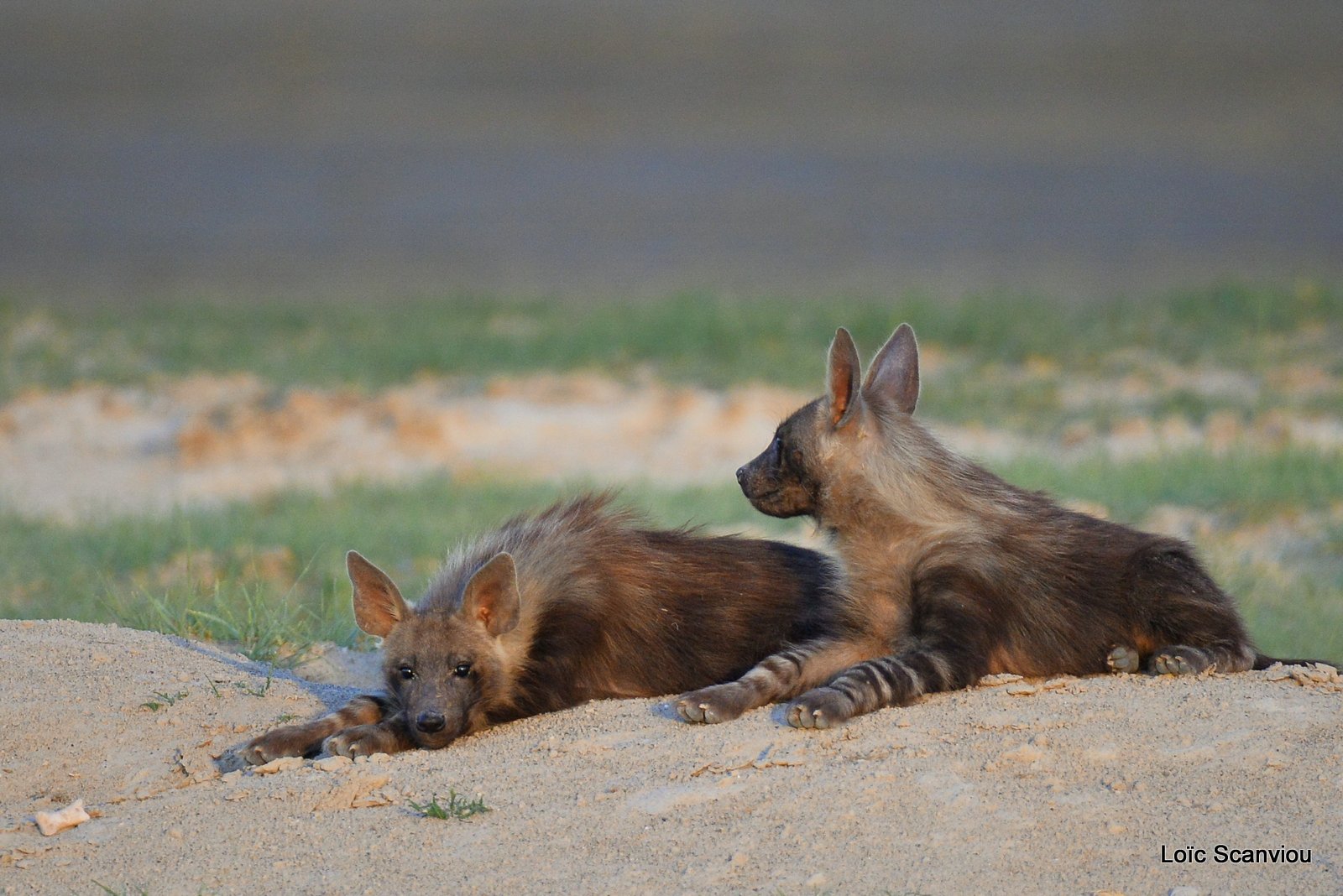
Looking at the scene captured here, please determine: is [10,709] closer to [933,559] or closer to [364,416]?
[933,559]

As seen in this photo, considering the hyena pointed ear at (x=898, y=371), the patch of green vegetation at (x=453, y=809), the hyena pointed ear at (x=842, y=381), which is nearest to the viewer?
the patch of green vegetation at (x=453, y=809)

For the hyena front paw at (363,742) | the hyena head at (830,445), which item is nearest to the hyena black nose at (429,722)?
the hyena front paw at (363,742)

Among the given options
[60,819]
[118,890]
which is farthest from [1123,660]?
[60,819]

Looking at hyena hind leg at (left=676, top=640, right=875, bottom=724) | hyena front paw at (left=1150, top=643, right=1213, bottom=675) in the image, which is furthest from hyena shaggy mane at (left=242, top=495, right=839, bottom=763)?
hyena front paw at (left=1150, top=643, right=1213, bottom=675)

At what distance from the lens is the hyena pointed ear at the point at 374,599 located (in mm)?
4805

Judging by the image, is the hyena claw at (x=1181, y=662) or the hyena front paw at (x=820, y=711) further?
the hyena claw at (x=1181, y=662)

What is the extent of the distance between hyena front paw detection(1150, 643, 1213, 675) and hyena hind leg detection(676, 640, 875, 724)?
882 millimetres

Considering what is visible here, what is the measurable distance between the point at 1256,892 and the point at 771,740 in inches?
53.1

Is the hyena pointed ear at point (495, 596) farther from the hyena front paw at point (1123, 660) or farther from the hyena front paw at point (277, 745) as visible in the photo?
the hyena front paw at point (1123, 660)

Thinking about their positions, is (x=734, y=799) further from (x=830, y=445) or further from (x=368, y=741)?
(x=830, y=445)

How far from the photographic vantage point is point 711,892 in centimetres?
354

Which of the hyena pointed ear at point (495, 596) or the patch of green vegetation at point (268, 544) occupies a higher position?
the hyena pointed ear at point (495, 596)

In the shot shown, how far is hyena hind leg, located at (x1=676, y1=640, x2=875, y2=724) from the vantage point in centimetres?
453

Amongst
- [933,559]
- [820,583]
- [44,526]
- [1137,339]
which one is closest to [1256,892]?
[933,559]
